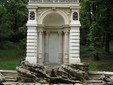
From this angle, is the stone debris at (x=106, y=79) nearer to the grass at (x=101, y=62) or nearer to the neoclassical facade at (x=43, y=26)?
the neoclassical facade at (x=43, y=26)

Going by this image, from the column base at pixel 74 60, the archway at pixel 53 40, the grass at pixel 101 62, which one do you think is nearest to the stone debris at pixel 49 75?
the column base at pixel 74 60

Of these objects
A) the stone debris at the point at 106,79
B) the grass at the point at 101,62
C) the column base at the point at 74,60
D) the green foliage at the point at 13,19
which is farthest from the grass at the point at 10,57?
the stone debris at the point at 106,79

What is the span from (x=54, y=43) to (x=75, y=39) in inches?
94.2

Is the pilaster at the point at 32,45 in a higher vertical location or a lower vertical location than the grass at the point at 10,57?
higher

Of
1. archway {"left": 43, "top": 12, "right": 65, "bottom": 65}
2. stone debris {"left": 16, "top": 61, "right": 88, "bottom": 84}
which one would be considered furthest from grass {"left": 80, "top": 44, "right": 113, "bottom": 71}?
stone debris {"left": 16, "top": 61, "right": 88, "bottom": 84}

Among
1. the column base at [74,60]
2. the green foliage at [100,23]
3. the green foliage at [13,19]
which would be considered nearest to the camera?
the column base at [74,60]

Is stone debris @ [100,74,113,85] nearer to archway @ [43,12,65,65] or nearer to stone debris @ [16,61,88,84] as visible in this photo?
stone debris @ [16,61,88,84]

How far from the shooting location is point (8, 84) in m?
18.1

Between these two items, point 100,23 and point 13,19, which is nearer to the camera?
point 100,23

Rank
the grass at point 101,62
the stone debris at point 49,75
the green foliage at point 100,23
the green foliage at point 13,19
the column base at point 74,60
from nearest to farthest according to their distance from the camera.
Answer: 1. the stone debris at point 49,75
2. the column base at point 74,60
3. the grass at point 101,62
4. the green foliage at point 100,23
5. the green foliage at point 13,19

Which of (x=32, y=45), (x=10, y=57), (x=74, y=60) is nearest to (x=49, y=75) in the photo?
(x=74, y=60)

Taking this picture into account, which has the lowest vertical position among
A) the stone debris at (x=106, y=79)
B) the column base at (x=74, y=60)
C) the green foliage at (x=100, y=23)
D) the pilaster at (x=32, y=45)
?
the stone debris at (x=106, y=79)

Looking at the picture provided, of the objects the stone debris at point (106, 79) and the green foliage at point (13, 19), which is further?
the green foliage at point (13, 19)

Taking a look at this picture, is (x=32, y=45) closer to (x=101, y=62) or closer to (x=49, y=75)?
(x=49, y=75)
